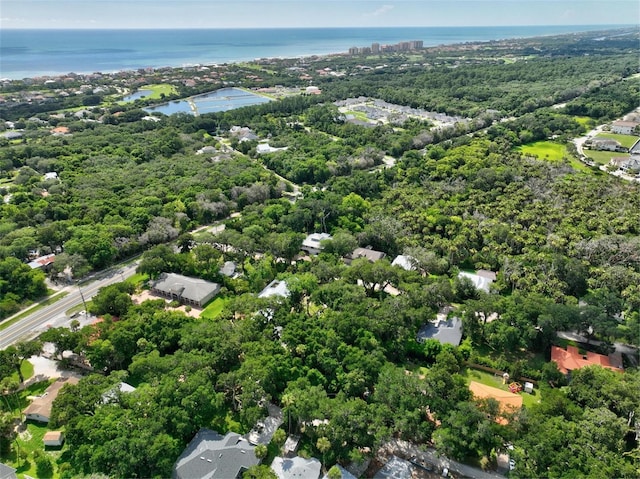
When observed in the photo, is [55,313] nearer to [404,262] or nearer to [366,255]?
[366,255]

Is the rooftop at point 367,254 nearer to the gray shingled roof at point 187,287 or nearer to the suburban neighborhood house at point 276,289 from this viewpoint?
the suburban neighborhood house at point 276,289

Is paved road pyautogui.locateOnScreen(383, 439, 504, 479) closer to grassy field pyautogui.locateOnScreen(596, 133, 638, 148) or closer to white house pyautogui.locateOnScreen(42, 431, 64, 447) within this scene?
white house pyautogui.locateOnScreen(42, 431, 64, 447)

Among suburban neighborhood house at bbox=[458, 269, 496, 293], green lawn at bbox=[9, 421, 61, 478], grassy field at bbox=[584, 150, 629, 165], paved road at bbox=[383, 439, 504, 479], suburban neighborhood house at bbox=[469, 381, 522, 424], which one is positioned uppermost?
grassy field at bbox=[584, 150, 629, 165]

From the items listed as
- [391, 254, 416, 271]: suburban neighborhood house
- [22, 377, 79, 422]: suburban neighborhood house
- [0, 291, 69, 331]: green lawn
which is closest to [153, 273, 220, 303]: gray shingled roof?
[0, 291, 69, 331]: green lawn

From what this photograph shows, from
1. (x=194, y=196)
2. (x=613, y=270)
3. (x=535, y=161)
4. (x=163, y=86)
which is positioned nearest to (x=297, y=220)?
(x=194, y=196)

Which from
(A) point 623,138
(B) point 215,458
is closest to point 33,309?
(B) point 215,458

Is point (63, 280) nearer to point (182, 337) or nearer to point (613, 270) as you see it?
point (182, 337)

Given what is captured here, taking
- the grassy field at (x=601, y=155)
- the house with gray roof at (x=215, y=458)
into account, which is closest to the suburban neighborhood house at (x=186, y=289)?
the house with gray roof at (x=215, y=458)
